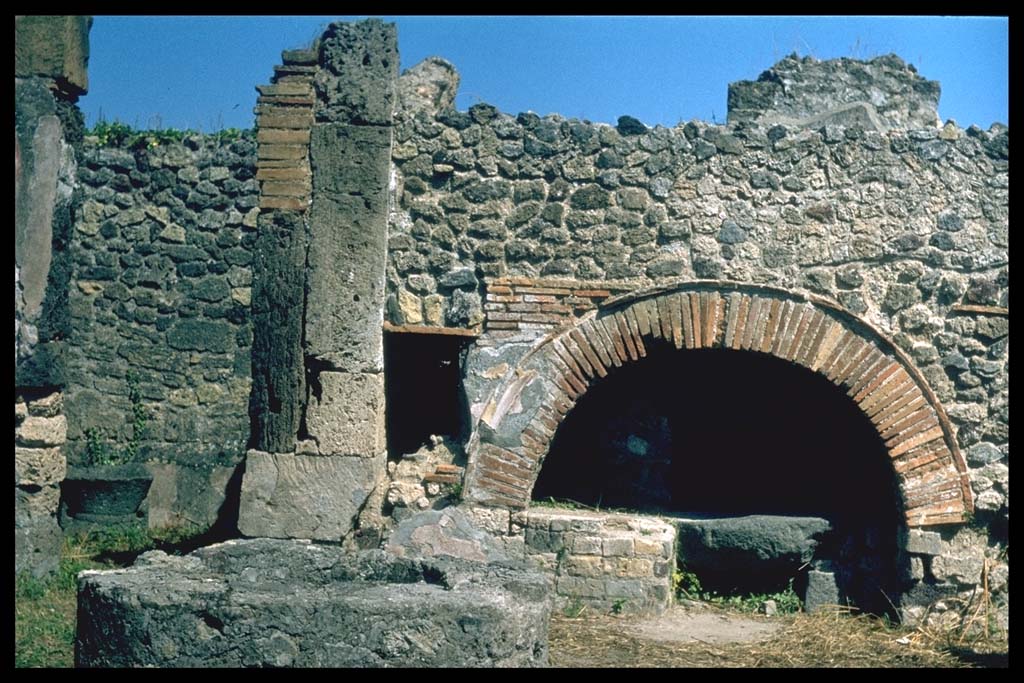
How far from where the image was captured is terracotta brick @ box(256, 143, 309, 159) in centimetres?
576

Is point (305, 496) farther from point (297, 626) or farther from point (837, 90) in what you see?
point (837, 90)

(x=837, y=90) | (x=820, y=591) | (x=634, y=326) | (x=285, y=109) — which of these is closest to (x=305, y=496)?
(x=634, y=326)

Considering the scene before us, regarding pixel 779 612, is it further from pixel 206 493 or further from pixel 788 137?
pixel 206 493

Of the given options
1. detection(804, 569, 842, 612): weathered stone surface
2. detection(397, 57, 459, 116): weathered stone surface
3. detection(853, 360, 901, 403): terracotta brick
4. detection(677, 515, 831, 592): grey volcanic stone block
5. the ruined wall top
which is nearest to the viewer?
detection(853, 360, 901, 403): terracotta brick

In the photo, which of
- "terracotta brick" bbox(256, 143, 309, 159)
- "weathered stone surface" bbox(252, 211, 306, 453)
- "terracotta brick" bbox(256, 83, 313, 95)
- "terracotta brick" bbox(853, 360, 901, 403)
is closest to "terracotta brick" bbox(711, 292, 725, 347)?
"terracotta brick" bbox(853, 360, 901, 403)

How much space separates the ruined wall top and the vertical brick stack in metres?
4.65

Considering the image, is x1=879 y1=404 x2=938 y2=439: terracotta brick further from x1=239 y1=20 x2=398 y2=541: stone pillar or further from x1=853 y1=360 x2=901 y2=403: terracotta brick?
x1=239 y1=20 x2=398 y2=541: stone pillar

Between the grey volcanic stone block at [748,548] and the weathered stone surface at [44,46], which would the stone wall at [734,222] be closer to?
the grey volcanic stone block at [748,548]

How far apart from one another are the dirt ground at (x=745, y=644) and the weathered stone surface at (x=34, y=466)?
329 centimetres

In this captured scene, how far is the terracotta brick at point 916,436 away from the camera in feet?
18.8

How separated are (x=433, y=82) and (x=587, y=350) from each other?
8.81ft

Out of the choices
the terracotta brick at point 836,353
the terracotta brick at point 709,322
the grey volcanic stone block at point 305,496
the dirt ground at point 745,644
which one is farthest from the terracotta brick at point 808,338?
the grey volcanic stone block at point 305,496
